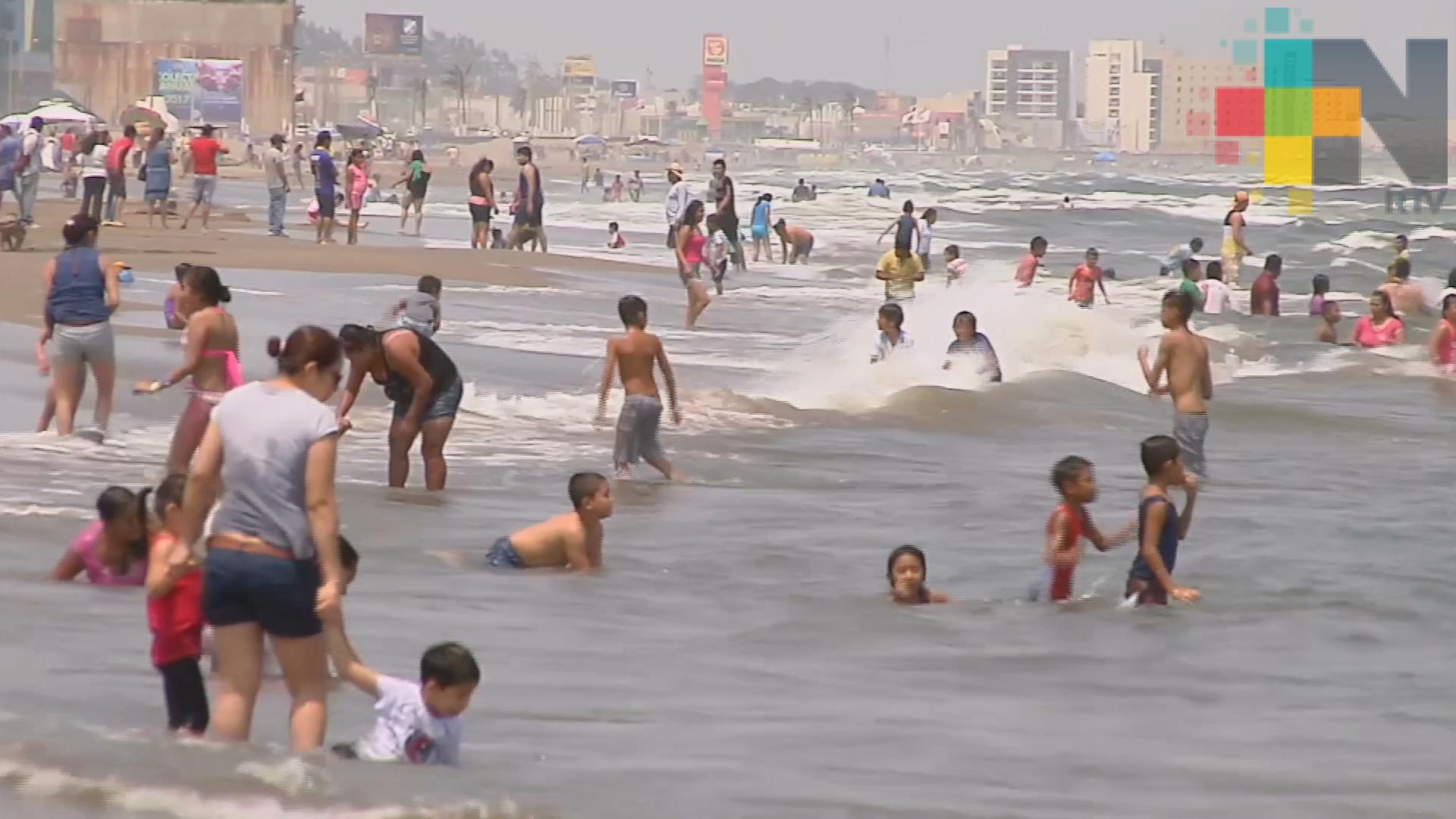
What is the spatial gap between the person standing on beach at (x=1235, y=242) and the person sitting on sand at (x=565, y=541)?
782 inches

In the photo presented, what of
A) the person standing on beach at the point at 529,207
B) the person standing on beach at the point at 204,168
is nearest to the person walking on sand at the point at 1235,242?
the person standing on beach at the point at 529,207

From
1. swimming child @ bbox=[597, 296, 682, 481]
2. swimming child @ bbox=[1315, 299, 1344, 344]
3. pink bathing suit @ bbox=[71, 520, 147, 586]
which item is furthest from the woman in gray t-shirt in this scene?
swimming child @ bbox=[1315, 299, 1344, 344]

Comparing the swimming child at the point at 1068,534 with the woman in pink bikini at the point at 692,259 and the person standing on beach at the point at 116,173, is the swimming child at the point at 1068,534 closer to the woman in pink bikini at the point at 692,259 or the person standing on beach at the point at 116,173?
the woman in pink bikini at the point at 692,259

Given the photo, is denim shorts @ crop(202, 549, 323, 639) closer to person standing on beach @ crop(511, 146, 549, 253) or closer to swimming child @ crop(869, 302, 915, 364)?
swimming child @ crop(869, 302, 915, 364)

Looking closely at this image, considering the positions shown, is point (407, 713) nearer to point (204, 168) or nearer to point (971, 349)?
point (971, 349)

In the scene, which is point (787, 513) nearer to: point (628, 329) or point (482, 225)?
point (628, 329)

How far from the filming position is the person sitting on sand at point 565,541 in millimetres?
10625

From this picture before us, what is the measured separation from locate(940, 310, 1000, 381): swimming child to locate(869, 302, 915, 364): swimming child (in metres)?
0.46

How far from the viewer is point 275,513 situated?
5996 millimetres

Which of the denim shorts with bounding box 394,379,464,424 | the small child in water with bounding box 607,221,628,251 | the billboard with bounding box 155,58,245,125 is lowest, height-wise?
the denim shorts with bounding box 394,379,464,424

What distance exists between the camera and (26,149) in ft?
90.1

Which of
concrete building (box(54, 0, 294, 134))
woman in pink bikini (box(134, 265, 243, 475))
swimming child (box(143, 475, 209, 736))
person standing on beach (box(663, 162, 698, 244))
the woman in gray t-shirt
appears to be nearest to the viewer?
the woman in gray t-shirt

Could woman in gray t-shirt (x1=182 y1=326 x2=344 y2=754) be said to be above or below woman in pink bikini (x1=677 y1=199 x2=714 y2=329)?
below

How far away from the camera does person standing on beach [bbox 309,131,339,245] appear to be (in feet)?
98.0
